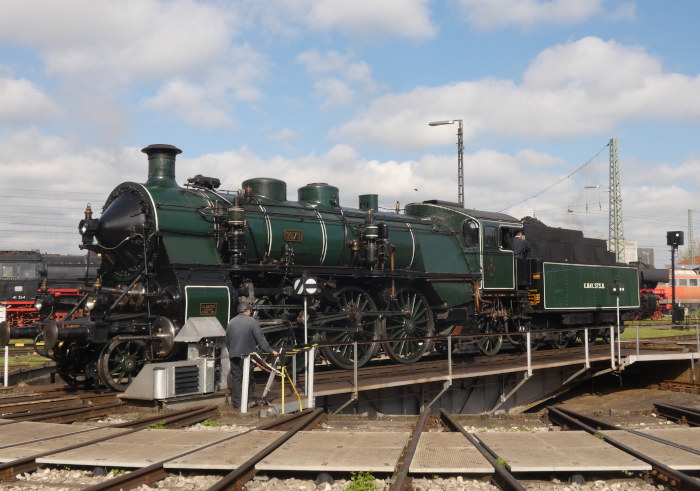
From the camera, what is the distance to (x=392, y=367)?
1377cm

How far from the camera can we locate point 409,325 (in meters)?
15.1

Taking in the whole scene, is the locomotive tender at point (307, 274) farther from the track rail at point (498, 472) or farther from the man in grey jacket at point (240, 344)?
the track rail at point (498, 472)

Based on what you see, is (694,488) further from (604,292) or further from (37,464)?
(604,292)

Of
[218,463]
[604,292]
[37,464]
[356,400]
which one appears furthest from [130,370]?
[604,292]

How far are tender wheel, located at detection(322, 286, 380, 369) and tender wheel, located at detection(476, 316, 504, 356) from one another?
146 inches

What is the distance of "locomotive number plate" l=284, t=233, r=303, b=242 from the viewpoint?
42.4 ft

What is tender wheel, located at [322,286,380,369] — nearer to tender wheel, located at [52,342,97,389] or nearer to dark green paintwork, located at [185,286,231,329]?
dark green paintwork, located at [185,286,231,329]

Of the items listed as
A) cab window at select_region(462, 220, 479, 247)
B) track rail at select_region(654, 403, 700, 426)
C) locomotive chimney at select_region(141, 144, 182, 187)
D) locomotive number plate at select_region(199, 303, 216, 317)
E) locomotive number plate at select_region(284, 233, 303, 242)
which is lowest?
track rail at select_region(654, 403, 700, 426)

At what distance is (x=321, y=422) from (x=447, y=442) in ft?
7.83

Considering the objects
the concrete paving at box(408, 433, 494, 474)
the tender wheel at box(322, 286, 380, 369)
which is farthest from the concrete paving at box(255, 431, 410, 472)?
the tender wheel at box(322, 286, 380, 369)

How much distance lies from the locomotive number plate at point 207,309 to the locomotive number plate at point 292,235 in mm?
2440

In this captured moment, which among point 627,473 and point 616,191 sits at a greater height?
point 616,191

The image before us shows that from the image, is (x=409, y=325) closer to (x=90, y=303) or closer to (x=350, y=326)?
(x=350, y=326)

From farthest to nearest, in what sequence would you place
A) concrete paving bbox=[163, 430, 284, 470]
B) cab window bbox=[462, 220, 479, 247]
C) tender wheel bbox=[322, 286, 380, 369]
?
cab window bbox=[462, 220, 479, 247] → tender wheel bbox=[322, 286, 380, 369] → concrete paving bbox=[163, 430, 284, 470]
